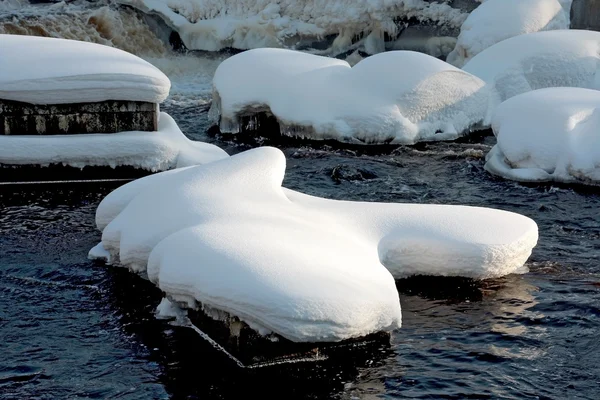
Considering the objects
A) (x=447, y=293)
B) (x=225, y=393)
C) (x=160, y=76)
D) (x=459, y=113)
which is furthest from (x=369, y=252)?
(x=459, y=113)

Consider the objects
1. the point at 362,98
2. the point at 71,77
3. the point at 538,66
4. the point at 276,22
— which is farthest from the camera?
the point at 276,22

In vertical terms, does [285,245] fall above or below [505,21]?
below

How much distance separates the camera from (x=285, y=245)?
7090 mm

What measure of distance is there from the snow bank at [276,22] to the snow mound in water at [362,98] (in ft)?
16.5

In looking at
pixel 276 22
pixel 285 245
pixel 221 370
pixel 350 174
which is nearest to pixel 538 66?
pixel 350 174

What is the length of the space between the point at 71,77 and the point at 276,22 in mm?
8884

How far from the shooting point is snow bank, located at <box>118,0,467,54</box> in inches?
750

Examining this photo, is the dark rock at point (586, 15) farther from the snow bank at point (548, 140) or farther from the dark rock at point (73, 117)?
the dark rock at point (73, 117)

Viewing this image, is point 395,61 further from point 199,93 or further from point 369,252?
point 369,252

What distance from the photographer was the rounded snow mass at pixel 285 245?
21.0 feet

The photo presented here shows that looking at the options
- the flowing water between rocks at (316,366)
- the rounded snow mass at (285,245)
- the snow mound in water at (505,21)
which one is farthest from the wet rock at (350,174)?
the snow mound in water at (505,21)

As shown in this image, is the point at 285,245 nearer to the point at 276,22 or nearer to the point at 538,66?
the point at 538,66

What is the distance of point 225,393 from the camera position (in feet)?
20.6

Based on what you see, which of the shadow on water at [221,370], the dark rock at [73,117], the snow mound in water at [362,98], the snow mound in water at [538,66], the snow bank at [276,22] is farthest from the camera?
the snow bank at [276,22]
